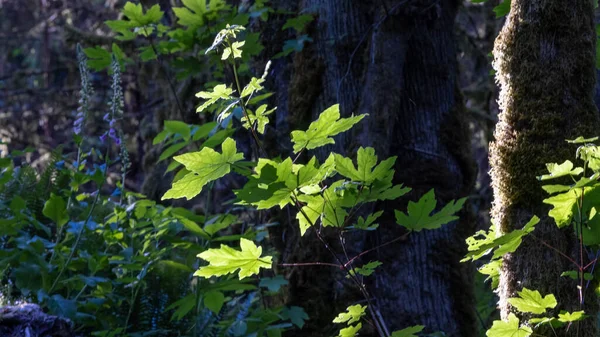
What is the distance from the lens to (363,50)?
11.8 feet

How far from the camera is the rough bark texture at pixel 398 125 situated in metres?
3.35

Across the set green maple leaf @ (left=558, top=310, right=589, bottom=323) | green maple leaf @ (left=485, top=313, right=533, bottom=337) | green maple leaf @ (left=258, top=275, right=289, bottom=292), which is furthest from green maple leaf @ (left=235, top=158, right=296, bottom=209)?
green maple leaf @ (left=258, top=275, right=289, bottom=292)

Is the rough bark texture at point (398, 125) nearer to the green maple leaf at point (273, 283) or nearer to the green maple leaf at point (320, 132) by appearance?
the green maple leaf at point (273, 283)

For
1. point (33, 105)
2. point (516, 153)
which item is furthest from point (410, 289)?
point (33, 105)

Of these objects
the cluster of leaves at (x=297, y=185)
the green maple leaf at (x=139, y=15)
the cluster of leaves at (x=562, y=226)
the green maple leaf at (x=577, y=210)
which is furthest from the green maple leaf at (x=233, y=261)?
the green maple leaf at (x=139, y=15)

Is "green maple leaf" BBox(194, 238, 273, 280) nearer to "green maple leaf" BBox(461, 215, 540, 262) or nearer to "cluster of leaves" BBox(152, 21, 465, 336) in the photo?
"cluster of leaves" BBox(152, 21, 465, 336)

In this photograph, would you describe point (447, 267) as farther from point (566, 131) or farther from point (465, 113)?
point (566, 131)

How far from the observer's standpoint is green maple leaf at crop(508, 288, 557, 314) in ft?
5.67

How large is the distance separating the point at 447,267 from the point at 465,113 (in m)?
0.85

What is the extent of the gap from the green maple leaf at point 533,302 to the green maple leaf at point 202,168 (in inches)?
30.7

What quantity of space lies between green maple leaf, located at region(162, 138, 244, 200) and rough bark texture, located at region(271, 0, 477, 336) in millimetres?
1608

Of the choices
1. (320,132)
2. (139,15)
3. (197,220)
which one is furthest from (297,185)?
(139,15)

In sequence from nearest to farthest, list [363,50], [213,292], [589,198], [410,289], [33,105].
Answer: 1. [589,198]
2. [213,292]
3. [410,289]
4. [363,50]
5. [33,105]

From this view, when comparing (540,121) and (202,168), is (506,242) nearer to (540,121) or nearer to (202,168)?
(540,121)
